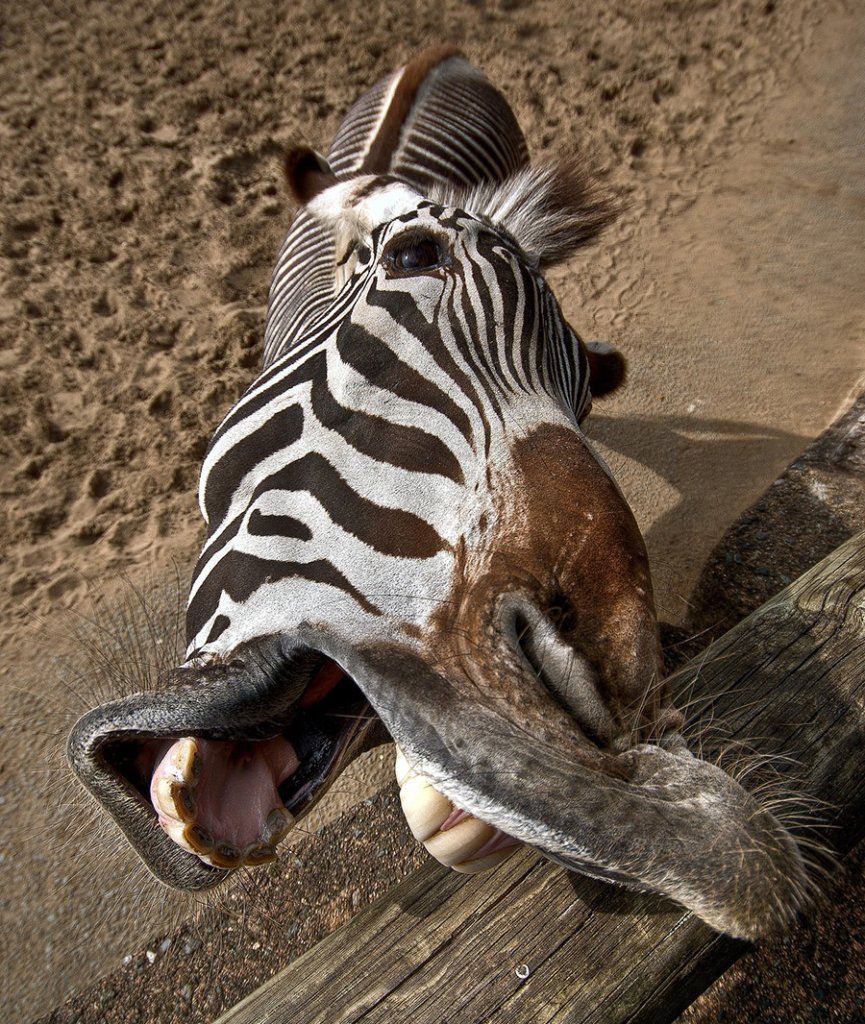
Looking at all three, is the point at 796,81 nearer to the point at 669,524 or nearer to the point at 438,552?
the point at 669,524

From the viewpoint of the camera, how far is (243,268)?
6.18 metres

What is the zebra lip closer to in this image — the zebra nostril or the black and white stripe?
the black and white stripe

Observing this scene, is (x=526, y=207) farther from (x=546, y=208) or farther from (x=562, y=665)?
(x=562, y=665)

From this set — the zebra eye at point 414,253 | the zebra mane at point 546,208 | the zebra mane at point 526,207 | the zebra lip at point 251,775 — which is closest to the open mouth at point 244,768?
the zebra lip at point 251,775

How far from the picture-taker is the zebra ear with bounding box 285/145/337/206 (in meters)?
3.48

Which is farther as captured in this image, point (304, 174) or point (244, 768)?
point (304, 174)

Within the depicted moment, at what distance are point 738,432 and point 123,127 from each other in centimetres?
734

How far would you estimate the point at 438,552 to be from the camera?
1.52 meters

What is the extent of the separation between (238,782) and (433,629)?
25.3 inches

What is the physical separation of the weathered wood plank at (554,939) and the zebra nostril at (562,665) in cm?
→ 32

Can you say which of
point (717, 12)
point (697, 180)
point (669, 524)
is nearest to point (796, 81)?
point (717, 12)

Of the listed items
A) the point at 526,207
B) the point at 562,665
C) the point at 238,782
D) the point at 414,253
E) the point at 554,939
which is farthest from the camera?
the point at 526,207

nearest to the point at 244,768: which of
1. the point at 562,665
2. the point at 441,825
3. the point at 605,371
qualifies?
the point at 441,825

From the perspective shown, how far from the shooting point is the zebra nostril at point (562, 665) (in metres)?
1.28
